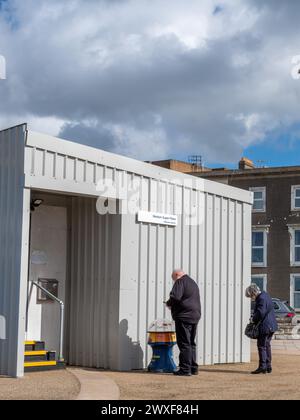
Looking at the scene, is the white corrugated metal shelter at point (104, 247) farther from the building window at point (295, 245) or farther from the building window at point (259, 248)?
the building window at point (259, 248)

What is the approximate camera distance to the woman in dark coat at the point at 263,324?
1355 centimetres

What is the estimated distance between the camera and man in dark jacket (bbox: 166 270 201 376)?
1282cm

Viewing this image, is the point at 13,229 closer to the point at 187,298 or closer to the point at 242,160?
the point at 187,298

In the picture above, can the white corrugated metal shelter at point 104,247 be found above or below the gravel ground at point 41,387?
above

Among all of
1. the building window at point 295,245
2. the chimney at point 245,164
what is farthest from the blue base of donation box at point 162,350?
the chimney at point 245,164

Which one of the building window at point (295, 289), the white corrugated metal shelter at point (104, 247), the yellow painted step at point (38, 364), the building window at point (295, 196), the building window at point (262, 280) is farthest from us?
the building window at point (262, 280)

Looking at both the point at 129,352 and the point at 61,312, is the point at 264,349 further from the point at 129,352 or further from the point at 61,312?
the point at 61,312

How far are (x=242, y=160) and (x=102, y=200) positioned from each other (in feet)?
115

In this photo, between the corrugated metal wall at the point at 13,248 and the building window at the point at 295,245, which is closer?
the corrugated metal wall at the point at 13,248

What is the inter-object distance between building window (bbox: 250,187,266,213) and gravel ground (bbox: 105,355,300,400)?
104 ft

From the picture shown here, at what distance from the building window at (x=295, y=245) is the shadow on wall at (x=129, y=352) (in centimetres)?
3173

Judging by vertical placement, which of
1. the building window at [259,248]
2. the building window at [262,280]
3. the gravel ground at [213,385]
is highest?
the building window at [259,248]
